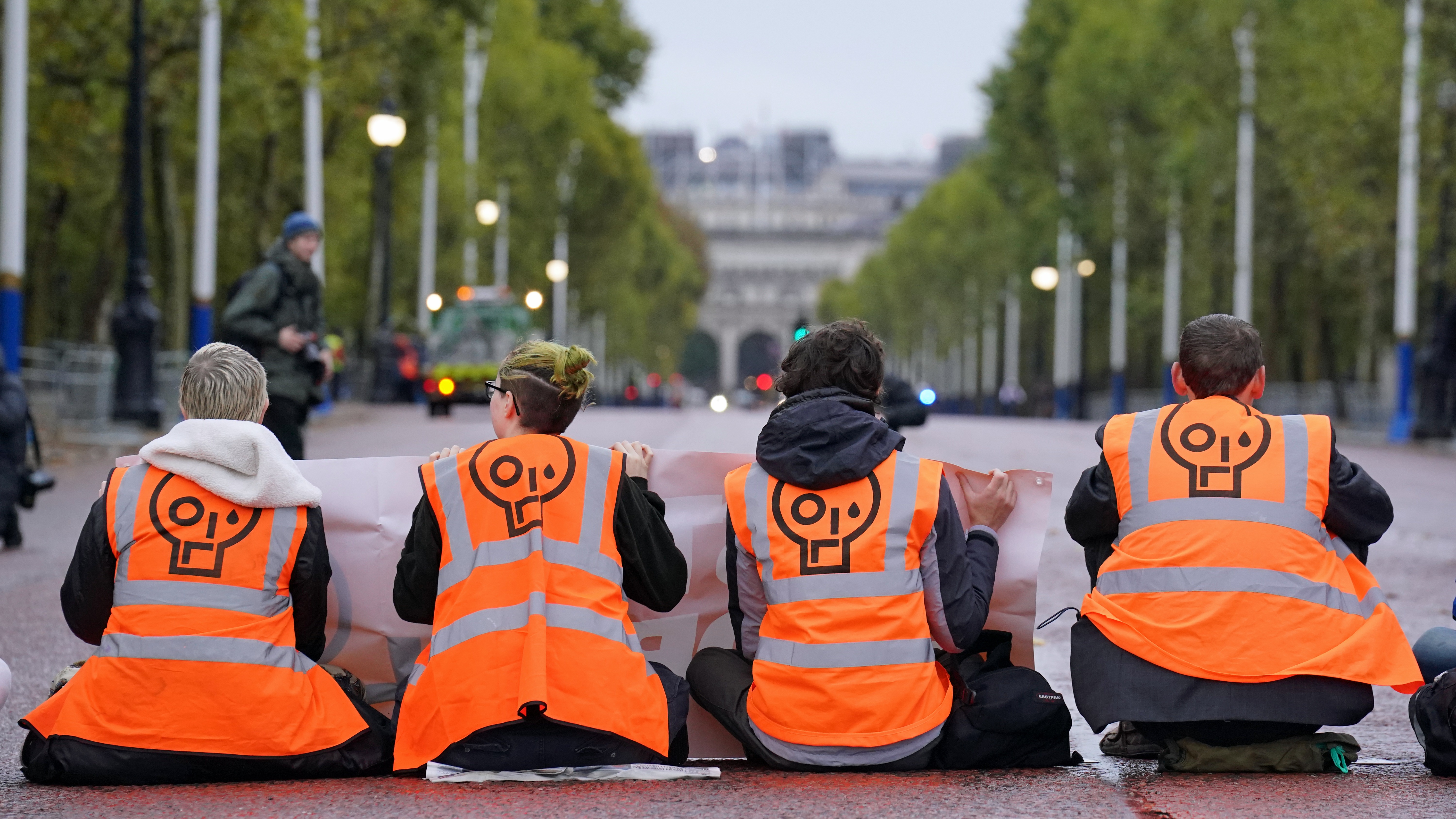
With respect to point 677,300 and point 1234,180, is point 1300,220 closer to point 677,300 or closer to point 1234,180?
point 1234,180

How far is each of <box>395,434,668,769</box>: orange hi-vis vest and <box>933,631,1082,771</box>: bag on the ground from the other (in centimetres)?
80

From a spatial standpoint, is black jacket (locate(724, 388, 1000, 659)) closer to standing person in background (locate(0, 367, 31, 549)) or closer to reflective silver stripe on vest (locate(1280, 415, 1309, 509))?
reflective silver stripe on vest (locate(1280, 415, 1309, 509))

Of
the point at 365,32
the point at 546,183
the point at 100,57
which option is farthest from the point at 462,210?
the point at 100,57

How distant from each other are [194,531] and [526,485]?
85 cm

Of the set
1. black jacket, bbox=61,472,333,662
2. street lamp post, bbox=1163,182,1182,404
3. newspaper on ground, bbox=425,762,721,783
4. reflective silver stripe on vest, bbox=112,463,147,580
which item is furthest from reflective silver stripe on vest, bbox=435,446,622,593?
street lamp post, bbox=1163,182,1182,404

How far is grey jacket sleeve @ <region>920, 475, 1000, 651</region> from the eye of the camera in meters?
5.05

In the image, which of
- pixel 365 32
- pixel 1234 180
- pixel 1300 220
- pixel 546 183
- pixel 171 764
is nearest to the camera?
pixel 171 764

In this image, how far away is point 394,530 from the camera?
5.50m

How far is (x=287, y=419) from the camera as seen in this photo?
9484 mm

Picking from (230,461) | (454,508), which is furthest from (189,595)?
(454,508)

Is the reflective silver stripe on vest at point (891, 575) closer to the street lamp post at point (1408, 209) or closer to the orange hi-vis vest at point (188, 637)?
the orange hi-vis vest at point (188, 637)

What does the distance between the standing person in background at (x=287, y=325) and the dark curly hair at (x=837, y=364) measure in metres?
4.73

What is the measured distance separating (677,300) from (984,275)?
4243 centimetres

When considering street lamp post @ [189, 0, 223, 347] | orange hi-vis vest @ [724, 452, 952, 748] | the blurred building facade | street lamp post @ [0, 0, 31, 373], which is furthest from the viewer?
the blurred building facade
